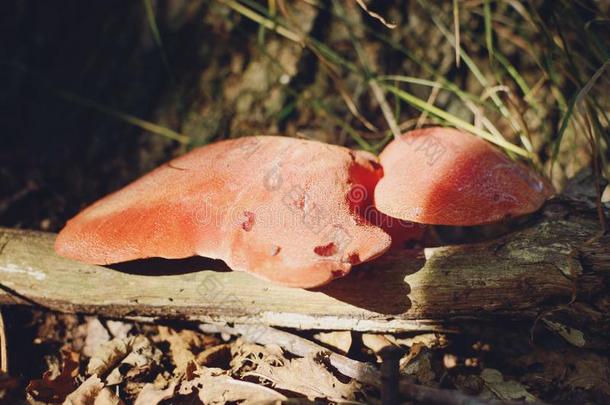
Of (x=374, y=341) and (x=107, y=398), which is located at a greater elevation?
(x=374, y=341)

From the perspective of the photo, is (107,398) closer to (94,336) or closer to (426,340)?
(94,336)

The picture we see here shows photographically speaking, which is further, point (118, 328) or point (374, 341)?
point (118, 328)

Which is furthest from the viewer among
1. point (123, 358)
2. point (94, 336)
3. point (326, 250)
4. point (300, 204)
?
point (94, 336)

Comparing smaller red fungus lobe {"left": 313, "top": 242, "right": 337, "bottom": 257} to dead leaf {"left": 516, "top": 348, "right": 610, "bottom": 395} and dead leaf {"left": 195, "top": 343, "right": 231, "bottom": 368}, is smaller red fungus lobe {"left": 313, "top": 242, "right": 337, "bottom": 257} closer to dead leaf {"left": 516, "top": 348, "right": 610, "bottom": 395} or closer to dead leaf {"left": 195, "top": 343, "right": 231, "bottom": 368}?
dead leaf {"left": 195, "top": 343, "right": 231, "bottom": 368}

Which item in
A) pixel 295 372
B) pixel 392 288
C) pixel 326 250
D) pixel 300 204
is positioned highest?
pixel 300 204

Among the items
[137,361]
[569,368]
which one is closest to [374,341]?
[569,368]

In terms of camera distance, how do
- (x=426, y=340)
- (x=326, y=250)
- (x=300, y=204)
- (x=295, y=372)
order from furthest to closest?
(x=426, y=340) < (x=295, y=372) < (x=300, y=204) < (x=326, y=250)

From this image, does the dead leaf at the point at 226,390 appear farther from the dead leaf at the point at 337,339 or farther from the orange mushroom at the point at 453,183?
the orange mushroom at the point at 453,183
